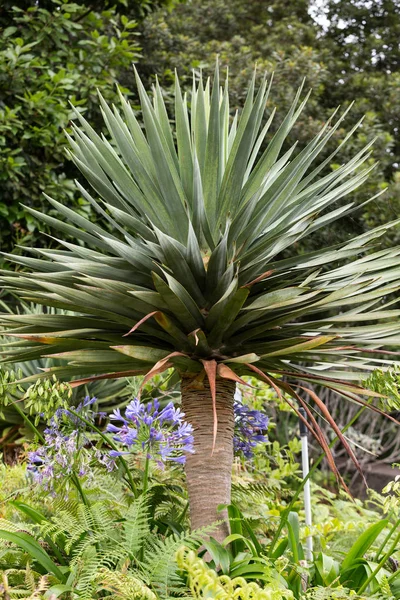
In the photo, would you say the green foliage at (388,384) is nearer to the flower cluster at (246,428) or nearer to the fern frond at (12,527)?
the flower cluster at (246,428)

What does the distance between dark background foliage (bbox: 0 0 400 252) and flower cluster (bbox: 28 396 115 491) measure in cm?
373

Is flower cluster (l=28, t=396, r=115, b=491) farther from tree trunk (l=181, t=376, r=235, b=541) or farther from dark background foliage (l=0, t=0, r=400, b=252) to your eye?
dark background foliage (l=0, t=0, r=400, b=252)

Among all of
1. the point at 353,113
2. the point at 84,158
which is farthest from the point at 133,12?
the point at 84,158

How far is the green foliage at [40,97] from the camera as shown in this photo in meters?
6.38

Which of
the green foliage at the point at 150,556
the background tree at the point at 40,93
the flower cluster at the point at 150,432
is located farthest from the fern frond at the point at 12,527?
the background tree at the point at 40,93

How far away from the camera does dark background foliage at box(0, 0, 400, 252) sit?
6523 millimetres

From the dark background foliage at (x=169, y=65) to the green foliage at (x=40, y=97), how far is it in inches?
0.5

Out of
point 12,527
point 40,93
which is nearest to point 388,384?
point 12,527

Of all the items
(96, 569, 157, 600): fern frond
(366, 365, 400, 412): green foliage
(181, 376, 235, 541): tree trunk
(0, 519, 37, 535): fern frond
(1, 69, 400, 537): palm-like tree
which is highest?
(1, 69, 400, 537): palm-like tree

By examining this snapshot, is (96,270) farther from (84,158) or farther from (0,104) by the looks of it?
(0,104)

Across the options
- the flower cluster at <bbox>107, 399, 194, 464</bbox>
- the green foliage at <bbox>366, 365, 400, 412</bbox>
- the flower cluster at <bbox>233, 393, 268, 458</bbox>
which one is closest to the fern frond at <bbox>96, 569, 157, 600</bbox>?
the flower cluster at <bbox>107, 399, 194, 464</bbox>

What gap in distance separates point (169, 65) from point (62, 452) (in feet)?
26.0

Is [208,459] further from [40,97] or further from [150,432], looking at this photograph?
[40,97]

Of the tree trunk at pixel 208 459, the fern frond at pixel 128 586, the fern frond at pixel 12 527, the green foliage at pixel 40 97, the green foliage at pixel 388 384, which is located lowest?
the fern frond at pixel 128 586
